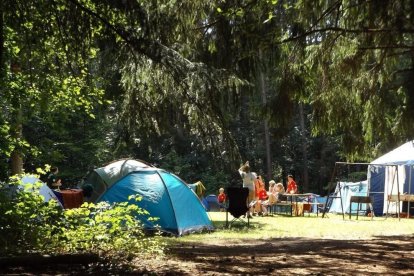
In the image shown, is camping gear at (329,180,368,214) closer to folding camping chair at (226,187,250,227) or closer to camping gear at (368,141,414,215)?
camping gear at (368,141,414,215)

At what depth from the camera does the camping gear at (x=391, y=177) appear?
50.9 ft

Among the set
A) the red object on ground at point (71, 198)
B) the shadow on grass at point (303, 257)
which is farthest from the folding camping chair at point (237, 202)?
the red object on ground at point (71, 198)

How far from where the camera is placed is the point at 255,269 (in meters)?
5.18

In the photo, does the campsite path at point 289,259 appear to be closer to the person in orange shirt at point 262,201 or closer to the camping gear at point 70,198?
the camping gear at point 70,198

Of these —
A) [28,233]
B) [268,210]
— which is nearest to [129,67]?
[28,233]

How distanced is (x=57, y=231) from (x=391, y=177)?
44.7 feet

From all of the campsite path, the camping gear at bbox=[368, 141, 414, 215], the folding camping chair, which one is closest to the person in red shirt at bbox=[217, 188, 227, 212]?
the camping gear at bbox=[368, 141, 414, 215]

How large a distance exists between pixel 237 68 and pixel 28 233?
11.5 feet

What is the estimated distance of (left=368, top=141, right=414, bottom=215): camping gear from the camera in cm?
1552

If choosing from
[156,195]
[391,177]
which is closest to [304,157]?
[391,177]

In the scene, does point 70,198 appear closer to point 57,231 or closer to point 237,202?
point 237,202

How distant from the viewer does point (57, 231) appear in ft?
19.3

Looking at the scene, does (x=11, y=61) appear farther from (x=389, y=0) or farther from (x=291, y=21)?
(x=389, y=0)

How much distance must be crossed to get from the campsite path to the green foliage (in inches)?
20.2
